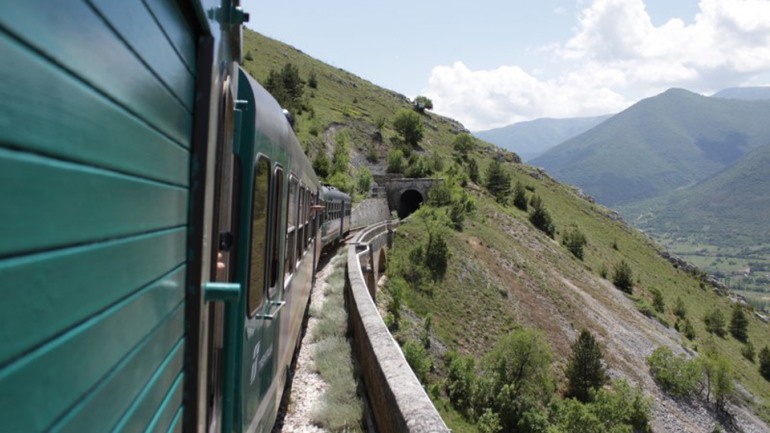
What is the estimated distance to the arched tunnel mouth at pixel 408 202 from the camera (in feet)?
193

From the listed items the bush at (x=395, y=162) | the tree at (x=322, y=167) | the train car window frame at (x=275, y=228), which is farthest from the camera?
the bush at (x=395, y=162)

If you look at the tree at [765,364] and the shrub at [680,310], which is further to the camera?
the shrub at [680,310]

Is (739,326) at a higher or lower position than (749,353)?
higher

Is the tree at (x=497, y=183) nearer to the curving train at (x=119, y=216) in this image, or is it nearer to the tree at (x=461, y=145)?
the tree at (x=461, y=145)

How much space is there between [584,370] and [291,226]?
2813cm

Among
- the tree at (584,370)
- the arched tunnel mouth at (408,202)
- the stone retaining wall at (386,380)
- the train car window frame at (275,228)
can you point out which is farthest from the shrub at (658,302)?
the train car window frame at (275,228)

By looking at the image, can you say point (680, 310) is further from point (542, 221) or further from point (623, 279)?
point (542, 221)

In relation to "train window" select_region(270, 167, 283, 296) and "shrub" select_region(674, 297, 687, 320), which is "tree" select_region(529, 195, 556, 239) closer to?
"shrub" select_region(674, 297, 687, 320)

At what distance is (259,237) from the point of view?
A: 4.10 m

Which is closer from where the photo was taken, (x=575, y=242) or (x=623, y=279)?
(x=623, y=279)

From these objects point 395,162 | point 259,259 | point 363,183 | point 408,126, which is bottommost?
point 259,259

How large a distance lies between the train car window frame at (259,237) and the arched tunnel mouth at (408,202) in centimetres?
5387

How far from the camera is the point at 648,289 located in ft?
202

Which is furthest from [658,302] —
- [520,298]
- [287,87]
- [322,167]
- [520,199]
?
[287,87]
